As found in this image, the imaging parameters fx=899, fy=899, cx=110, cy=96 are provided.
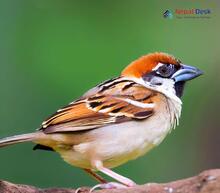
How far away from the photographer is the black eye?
654 cm

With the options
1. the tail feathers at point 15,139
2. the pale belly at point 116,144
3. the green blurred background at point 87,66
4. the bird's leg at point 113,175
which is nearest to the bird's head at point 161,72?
the pale belly at point 116,144

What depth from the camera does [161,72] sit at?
21.5 ft

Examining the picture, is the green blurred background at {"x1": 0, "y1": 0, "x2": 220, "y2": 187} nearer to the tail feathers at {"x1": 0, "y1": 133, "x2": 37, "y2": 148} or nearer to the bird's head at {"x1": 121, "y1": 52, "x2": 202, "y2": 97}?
the bird's head at {"x1": 121, "y1": 52, "x2": 202, "y2": 97}

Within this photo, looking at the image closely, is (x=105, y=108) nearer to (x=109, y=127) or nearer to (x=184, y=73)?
(x=109, y=127)

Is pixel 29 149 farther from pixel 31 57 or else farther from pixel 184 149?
pixel 184 149

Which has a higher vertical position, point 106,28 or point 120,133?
point 106,28

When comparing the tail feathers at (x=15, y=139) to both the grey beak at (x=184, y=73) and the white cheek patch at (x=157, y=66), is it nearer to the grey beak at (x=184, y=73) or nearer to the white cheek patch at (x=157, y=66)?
the white cheek patch at (x=157, y=66)

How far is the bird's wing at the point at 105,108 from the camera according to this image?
611cm

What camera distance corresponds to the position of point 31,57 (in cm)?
853

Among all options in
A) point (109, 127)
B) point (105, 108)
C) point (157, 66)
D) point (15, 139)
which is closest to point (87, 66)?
point (157, 66)

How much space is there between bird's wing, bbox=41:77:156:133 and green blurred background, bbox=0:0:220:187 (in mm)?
1403

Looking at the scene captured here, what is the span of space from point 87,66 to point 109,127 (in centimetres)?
248

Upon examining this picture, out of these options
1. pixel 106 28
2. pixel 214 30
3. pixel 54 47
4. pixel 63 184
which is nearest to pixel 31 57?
pixel 54 47

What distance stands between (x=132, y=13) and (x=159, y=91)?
3.00m
